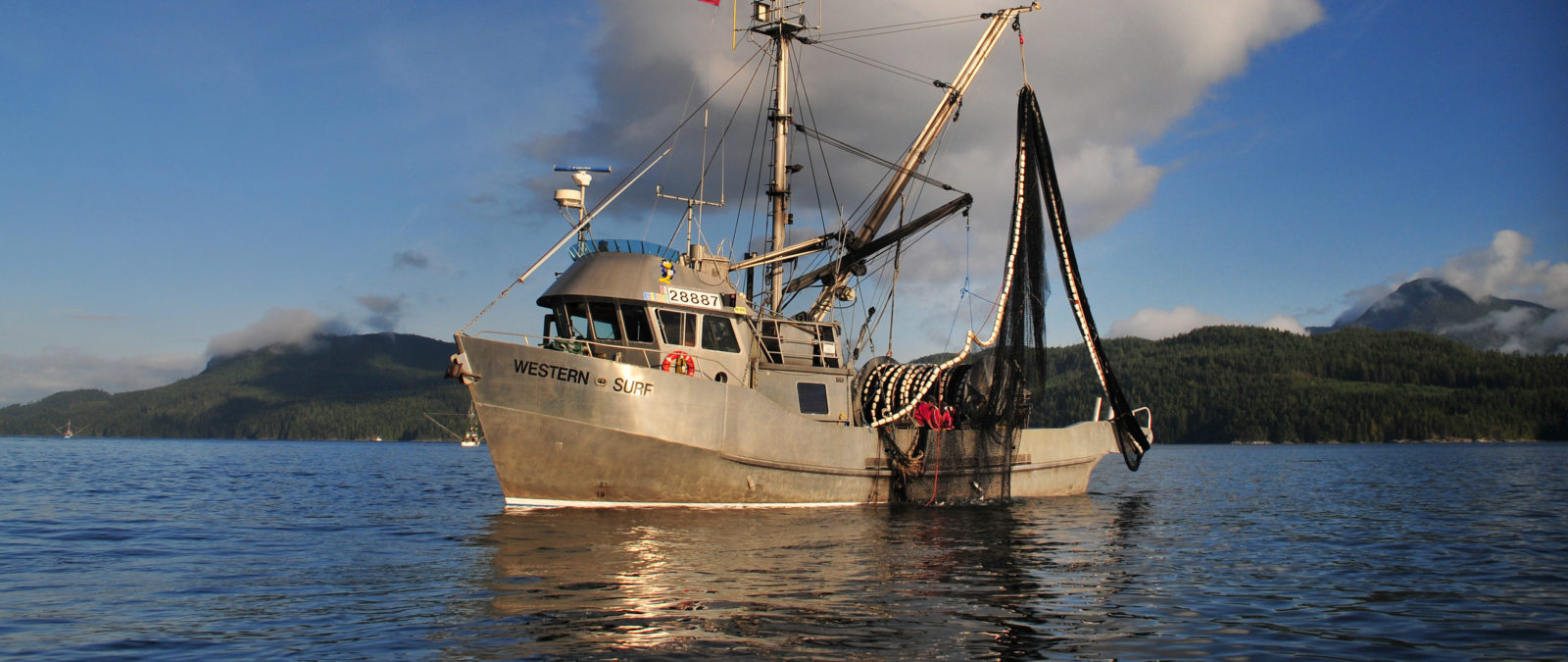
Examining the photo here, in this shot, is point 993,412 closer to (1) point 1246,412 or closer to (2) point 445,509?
(2) point 445,509

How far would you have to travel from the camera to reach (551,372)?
19.5 m

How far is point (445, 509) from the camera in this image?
24.8m

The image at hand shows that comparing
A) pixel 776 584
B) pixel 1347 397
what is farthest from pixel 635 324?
pixel 1347 397

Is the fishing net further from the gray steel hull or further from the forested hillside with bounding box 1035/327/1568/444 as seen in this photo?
the forested hillside with bounding box 1035/327/1568/444

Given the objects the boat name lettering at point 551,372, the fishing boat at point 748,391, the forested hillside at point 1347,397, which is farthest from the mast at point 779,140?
the forested hillside at point 1347,397

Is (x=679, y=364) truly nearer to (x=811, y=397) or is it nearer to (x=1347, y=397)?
(x=811, y=397)

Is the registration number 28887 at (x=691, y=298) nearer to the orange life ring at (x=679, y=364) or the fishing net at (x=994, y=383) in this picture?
the orange life ring at (x=679, y=364)

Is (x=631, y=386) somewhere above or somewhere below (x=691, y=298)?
below

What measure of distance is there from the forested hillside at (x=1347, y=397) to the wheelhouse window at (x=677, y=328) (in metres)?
143

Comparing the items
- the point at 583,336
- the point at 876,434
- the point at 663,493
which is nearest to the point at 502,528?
the point at 663,493

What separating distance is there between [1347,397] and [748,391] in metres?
182

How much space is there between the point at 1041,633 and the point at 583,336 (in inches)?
577

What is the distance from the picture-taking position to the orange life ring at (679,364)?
69.5 feet

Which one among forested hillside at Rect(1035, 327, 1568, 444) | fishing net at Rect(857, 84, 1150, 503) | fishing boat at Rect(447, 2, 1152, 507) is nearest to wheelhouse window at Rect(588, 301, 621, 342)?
fishing boat at Rect(447, 2, 1152, 507)
